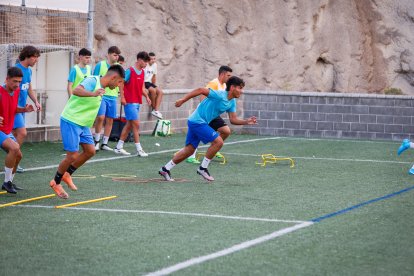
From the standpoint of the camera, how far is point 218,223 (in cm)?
1036

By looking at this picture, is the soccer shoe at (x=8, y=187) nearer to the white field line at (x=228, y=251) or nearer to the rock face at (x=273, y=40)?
the white field line at (x=228, y=251)

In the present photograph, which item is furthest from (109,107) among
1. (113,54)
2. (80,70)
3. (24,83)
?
(24,83)

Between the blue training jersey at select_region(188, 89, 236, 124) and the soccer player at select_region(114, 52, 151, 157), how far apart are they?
359cm

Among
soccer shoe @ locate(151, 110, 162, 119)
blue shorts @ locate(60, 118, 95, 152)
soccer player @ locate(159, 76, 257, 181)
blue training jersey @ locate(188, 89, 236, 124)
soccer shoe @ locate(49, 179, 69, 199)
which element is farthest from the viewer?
soccer shoe @ locate(151, 110, 162, 119)

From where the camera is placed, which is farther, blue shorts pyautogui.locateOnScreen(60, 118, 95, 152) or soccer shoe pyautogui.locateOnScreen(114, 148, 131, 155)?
soccer shoe pyautogui.locateOnScreen(114, 148, 131, 155)

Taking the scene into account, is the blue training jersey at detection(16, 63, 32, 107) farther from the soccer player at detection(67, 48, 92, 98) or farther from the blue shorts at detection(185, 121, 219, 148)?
the soccer player at detection(67, 48, 92, 98)

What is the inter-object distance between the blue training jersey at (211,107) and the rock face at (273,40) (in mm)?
13484

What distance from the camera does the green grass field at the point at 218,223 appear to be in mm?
8203

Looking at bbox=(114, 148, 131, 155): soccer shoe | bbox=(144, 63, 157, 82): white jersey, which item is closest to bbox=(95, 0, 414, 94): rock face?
bbox=(144, 63, 157, 82): white jersey

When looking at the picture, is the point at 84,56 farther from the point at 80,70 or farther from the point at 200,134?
the point at 200,134

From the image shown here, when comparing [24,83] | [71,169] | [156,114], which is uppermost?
[24,83]

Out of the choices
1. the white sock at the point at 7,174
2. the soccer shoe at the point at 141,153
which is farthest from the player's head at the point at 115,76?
the soccer shoe at the point at 141,153

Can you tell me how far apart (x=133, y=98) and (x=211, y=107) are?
4.32 m

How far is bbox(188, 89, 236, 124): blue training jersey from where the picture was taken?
1486 centimetres
